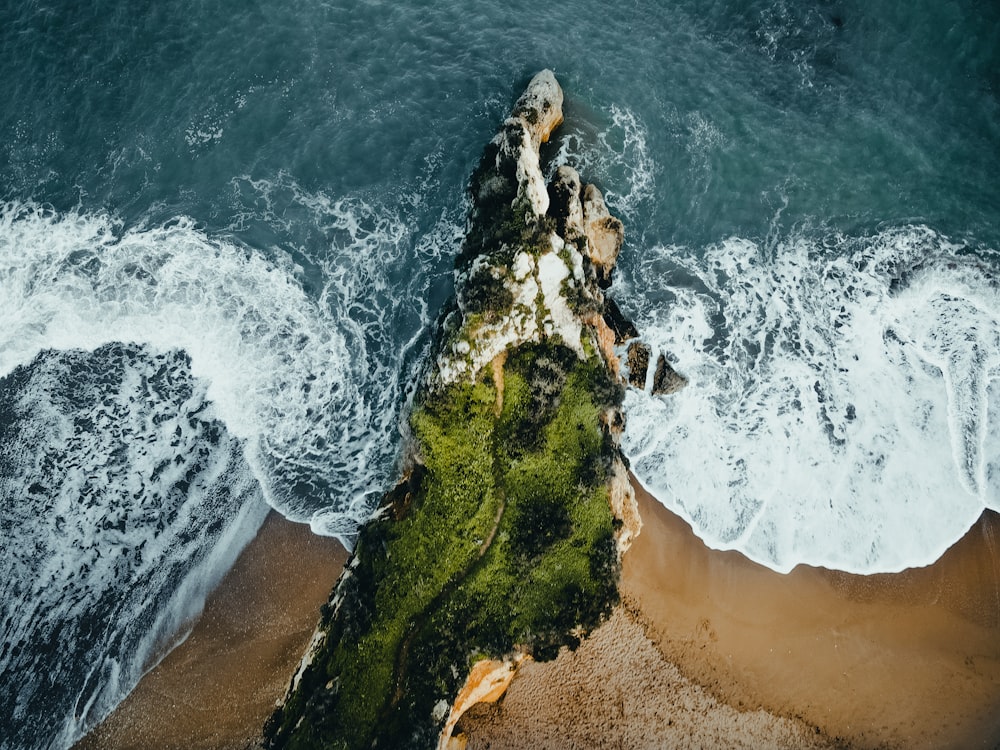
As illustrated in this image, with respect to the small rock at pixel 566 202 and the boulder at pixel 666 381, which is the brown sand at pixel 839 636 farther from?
the small rock at pixel 566 202

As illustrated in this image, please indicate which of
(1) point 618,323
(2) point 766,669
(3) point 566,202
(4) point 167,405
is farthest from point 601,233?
(4) point 167,405

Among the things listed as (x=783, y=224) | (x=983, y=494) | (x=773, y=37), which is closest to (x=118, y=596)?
(x=783, y=224)

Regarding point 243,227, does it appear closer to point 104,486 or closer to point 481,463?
point 104,486

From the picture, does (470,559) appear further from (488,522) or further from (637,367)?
(637,367)

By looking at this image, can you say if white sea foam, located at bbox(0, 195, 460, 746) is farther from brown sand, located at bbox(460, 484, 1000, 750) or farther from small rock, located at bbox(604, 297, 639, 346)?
brown sand, located at bbox(460, 484, 1000, 750)

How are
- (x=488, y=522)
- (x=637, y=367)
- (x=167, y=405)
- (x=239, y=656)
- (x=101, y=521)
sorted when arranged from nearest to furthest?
1. (x=488, y=522)
2. (x=239, y=656)
3. (x=101, y=521)
4. (x=167, y=405)
5. (x=637, y=367)

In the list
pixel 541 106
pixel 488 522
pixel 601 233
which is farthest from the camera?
pixel 541 106
